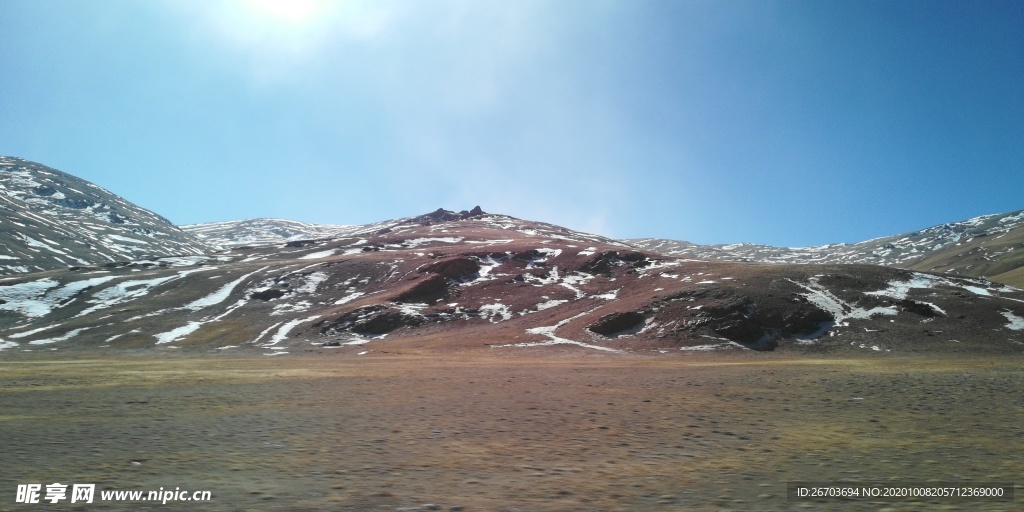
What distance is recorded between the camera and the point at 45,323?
10750 centimetres

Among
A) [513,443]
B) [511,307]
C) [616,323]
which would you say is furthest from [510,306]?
[513,443]

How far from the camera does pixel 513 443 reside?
1791cm

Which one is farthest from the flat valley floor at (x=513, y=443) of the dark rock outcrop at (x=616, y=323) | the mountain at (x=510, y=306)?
the dark rock outcrop at (x=616, y=323)

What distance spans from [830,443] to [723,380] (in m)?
20.9

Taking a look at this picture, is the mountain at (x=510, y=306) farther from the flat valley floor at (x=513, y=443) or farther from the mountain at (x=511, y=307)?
the flat valley floor at (x=513, y=443)

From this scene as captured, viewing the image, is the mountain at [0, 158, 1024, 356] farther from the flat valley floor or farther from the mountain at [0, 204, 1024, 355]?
the flat valley floor

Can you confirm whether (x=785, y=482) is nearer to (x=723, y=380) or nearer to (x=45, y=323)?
(x=723, y=380)

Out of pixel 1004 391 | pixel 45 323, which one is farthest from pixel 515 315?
pixel 45 323

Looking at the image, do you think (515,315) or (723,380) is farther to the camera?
(515,315)

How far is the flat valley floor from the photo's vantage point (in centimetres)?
1227

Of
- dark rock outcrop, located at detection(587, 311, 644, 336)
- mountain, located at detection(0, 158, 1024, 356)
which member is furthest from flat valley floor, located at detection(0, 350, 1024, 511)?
dark rock outcrop, located at detection(587, 311, 644, 336)

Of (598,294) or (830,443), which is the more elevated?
(598,294)

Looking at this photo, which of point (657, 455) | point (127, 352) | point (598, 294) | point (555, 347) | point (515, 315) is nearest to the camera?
point (657, 455)

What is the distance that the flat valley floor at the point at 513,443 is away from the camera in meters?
12.3
